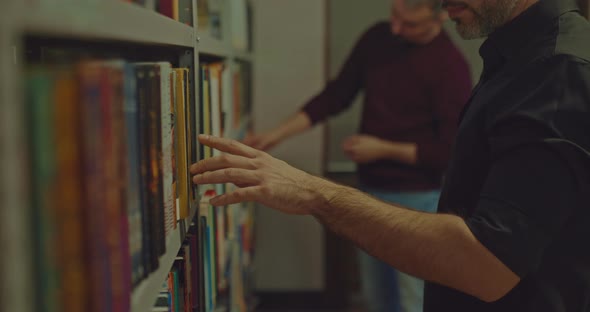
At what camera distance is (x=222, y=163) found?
0.99 meters

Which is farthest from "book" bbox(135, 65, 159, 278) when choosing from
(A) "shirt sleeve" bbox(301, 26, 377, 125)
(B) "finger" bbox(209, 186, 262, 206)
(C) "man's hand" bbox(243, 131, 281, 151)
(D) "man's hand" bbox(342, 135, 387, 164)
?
(A) "shirt sleeve" bbox(301, 26, 377, 125)

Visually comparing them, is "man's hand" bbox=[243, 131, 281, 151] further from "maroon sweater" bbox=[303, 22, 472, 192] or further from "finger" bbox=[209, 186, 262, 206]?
"finger" bbox=[209, 186, 262, 206]

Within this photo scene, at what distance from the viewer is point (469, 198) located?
1.10m

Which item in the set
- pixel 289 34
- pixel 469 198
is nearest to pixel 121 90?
pixel 469 198

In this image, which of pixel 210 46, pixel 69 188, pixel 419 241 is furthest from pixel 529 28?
pixel 69 188

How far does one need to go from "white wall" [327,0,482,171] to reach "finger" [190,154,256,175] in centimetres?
233

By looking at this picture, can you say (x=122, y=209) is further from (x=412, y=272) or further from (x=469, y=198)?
(x=469, y=198)

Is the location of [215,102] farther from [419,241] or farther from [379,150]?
[379,150]

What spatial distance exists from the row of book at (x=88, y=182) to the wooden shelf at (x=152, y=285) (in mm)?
13

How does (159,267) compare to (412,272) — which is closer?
(159,267)

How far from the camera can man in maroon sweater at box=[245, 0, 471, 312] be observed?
2166 mm

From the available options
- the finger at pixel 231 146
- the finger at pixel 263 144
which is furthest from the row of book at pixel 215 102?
the finger at pixel 263 144

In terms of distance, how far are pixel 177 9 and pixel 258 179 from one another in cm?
37

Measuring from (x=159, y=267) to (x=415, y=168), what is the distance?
1.62 meters
